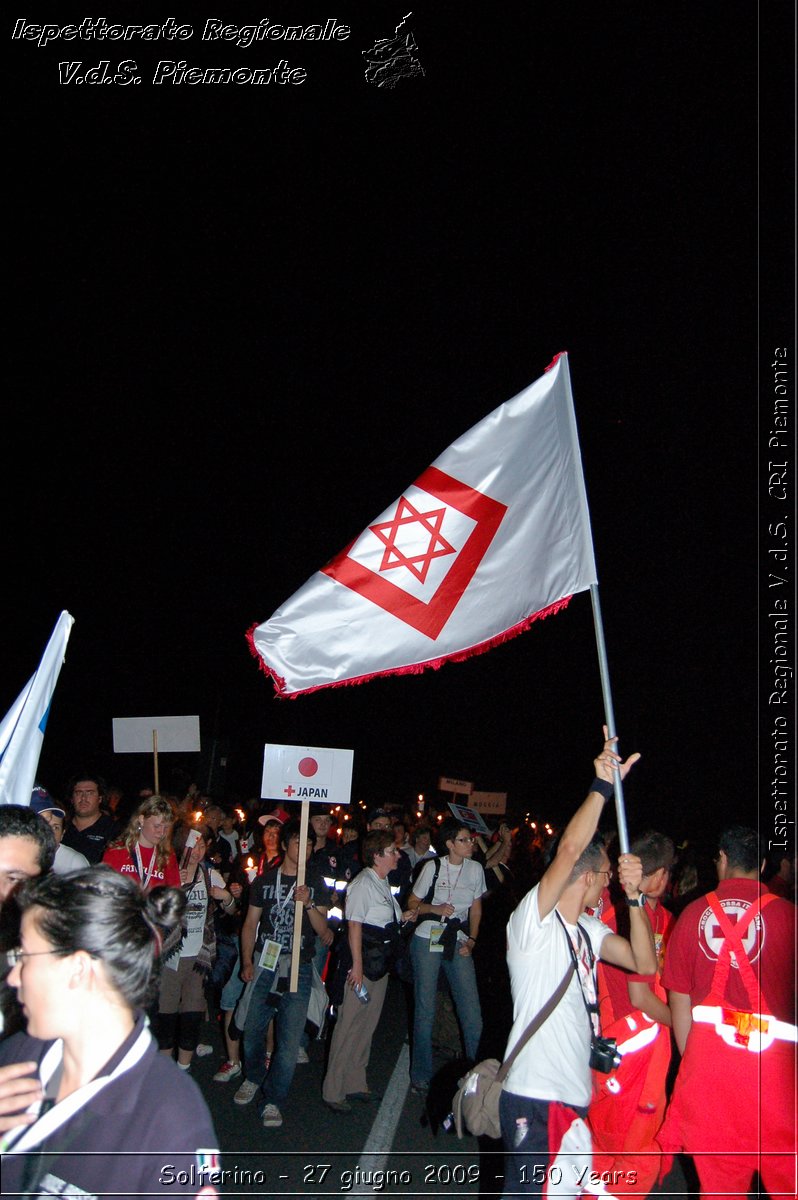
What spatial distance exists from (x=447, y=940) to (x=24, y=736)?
4668mm

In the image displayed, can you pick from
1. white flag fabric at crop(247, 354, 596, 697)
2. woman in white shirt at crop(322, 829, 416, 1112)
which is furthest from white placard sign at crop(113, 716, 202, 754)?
white flag fabric at crop(247, 354, 596, 697)

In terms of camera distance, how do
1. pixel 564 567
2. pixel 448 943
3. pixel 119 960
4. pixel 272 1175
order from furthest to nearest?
pixel 448 943
pixel 272 1175
pixel 564 567
pixel 119 960

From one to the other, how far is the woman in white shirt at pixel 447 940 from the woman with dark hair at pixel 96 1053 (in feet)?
19.2

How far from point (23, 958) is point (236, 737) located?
4870cm

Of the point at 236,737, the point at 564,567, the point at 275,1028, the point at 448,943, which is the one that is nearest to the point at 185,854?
the point at 275,1028

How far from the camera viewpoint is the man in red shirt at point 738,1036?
430 centimetres

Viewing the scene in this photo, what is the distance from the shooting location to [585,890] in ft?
14.1

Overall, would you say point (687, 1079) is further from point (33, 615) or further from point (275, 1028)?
point (33, 615)

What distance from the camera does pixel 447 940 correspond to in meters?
8.04

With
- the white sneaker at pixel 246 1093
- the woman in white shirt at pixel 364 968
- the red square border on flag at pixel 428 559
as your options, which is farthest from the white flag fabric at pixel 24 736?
the white sneaker at pixel 246 1093

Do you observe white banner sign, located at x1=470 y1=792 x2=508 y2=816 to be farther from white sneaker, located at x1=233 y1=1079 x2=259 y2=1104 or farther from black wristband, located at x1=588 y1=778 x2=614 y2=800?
black wristband, located at x1=588 y1=778 x2=614 y2=800

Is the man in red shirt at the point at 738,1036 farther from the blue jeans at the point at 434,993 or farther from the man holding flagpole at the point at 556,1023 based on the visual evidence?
the blue jeans at the point at 434,993

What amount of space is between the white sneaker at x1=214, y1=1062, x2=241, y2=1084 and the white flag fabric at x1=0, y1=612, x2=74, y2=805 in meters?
4.28

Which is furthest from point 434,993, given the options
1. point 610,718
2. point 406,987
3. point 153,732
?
point 610,718
